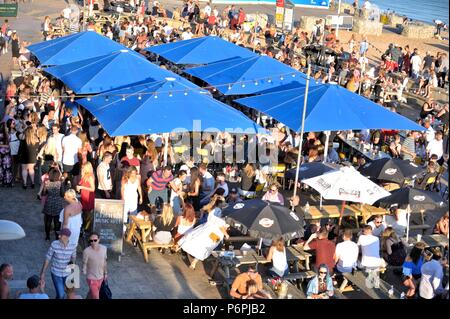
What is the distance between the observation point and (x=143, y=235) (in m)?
12.1

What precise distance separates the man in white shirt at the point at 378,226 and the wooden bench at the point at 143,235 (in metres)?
3.07

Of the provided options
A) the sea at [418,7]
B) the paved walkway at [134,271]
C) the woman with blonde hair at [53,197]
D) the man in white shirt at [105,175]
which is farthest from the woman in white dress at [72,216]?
the sea at [418,7]

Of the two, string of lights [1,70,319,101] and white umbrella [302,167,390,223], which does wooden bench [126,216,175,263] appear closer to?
white umbrella [302,167,390,223]

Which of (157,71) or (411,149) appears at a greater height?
(157,71)

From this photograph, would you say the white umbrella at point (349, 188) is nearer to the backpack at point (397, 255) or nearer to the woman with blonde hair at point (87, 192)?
the backpack at point (397, 255)

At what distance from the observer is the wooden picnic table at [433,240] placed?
12891 mm

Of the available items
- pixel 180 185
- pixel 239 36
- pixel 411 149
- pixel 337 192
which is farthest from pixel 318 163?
pixel 239 36

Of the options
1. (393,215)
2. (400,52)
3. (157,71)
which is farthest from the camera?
(400,52)

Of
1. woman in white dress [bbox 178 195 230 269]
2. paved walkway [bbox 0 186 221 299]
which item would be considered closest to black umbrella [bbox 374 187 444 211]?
woman in white dress [bbox 178 195 230 269]

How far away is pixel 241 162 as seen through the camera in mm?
15977

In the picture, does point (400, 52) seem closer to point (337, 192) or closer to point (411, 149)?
point (411, 149)

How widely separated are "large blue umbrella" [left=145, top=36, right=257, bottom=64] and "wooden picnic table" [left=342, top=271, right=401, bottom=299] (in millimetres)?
9573
